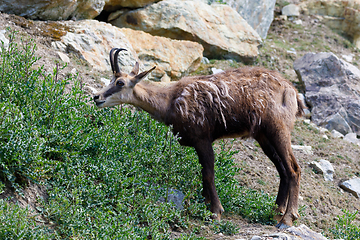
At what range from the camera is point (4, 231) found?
12.4 ft

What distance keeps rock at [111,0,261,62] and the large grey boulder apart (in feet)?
6.23

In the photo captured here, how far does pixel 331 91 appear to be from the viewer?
11.7 metres

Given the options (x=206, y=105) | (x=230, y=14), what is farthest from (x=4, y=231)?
(x=230, y=14)

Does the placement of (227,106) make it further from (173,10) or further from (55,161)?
(173,10)

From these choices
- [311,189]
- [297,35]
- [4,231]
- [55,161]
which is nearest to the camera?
[4,231]

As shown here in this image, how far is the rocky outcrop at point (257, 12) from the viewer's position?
14.5 meters

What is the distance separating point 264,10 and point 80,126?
11.5m

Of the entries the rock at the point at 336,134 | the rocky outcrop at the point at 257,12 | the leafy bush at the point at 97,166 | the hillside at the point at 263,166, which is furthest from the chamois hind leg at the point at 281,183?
the rocky outcrop at the point at 257,12

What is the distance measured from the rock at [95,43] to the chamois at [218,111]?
9.98ft

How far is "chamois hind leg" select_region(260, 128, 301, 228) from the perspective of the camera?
5.88 m

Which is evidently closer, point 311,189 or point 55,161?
point 55,161

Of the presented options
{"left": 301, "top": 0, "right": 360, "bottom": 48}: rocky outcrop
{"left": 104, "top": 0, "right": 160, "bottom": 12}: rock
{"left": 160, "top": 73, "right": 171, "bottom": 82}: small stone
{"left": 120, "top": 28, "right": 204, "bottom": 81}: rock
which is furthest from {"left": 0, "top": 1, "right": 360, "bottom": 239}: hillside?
{"left": 301, "top": 0, "right": 360, "bottom": 48}: rocky outcrop

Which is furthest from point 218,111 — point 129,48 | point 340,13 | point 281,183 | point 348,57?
point 340,13

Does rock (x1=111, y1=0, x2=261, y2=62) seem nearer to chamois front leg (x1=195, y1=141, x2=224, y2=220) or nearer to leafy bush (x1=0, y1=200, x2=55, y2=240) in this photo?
chamois front leg (x1=195, y1=141, x2=224, y2=220)
